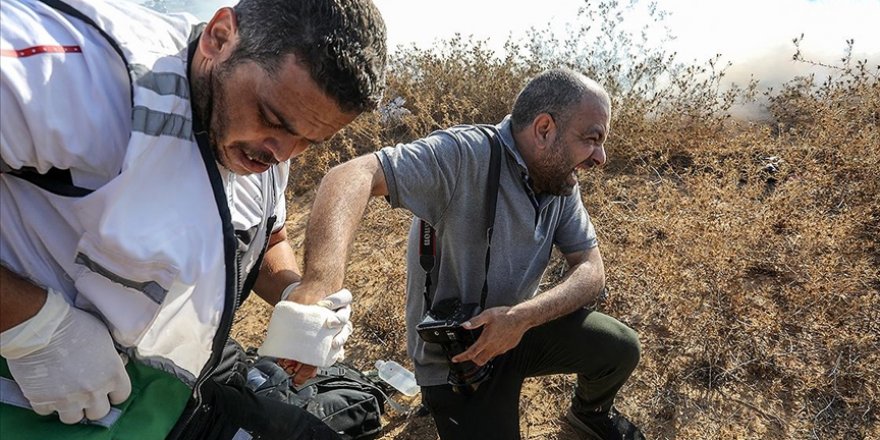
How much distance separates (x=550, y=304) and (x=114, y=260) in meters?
1.55

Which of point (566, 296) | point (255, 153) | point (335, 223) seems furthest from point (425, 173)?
point (255, 153)

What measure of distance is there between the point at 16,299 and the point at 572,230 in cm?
195

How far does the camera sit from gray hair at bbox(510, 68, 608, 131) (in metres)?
2.40

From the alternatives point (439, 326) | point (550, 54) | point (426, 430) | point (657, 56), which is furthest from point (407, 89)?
point (439, 326)

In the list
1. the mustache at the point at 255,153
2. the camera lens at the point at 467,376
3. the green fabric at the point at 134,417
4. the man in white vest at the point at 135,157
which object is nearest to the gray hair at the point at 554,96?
the camera lens at the point at 467,376

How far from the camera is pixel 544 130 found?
241 cm

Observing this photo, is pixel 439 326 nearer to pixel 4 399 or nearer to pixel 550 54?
pixel 4 399

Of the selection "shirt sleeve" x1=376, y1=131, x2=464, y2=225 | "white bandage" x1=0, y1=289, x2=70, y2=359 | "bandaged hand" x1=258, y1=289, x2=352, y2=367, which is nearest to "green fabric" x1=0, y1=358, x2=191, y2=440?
"white bandage" x1=0, y1=289, x2=70, y2=359

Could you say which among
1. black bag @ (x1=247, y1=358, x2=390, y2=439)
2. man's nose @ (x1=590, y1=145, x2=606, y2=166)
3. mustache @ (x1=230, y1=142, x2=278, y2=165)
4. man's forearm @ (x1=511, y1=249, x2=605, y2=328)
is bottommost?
black bag @ (x1=247, y1=358, x2=390, y2=439)

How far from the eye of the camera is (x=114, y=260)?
1.22 meters

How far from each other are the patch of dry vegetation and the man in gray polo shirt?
0.58 metres

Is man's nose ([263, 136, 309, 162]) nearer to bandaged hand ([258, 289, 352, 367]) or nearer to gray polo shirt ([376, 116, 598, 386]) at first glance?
bandaged hand ([258, 289, 352, 367])

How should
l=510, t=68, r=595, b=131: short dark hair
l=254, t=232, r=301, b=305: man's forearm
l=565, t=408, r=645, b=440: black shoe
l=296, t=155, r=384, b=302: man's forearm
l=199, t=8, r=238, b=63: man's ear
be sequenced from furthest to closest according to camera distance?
l=565, t=408, r=645, b=440: black shoe, l=510, t=68, r=595, b=131: short dark hair, l=254, t=232, r=301, b=305: man's forearm, l=296, t=155, r=384, b=302: man's forearm, l=199, t=8, r=238, b=63: man's ear

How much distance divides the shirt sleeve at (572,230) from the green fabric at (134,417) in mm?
1562
